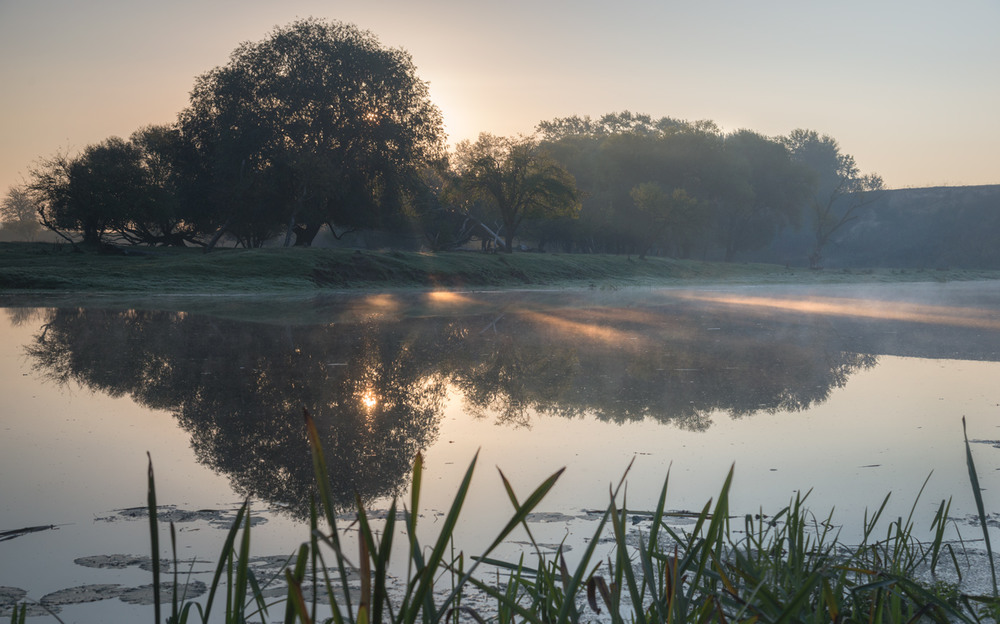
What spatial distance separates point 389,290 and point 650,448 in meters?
23.4

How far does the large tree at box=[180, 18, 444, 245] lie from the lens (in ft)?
121

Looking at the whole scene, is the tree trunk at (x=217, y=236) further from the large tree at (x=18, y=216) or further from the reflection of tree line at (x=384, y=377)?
the large tree at (x=18, y=216)

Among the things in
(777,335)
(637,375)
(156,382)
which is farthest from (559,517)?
(777,335)

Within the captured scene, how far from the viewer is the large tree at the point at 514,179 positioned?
4481 cm

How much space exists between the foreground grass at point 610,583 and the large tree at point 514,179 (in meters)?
41.9

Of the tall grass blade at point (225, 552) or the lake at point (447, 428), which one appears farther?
the lake at point (447, 428)

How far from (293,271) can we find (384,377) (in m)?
21.4

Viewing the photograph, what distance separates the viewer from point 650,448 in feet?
16.7

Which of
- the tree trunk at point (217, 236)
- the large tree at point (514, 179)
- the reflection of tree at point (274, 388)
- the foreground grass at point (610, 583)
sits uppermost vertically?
the large tree at point (514, 179)

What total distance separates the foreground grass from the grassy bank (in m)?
22.6

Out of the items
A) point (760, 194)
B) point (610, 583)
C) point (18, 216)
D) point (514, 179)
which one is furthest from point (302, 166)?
point (18, 216)

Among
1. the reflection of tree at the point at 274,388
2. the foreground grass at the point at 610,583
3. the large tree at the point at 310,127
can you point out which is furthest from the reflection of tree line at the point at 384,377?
the large tree at the point at 310,127

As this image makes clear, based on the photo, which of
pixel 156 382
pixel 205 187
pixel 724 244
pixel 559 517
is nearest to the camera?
pixel 559 517

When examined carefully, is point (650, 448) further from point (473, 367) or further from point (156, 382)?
point (156, 382)
